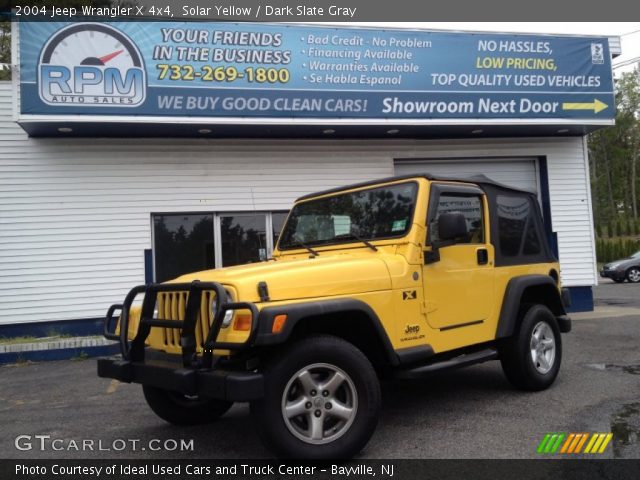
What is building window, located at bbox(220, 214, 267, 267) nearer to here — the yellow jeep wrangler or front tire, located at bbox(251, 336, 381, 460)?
Result: the yellow jeep wrangler

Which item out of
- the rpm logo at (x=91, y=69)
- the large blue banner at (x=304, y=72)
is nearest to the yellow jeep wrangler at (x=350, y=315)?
the large blue banner at (x=304, y=72)

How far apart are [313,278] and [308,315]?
362mm

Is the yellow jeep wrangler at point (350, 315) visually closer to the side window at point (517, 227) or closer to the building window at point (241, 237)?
the side window at point (517, 227)

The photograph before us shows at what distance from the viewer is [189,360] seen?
12.3ft

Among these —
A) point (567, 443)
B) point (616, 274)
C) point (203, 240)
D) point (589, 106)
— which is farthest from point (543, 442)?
point (616, 274)

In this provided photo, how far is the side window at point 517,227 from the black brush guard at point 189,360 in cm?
308

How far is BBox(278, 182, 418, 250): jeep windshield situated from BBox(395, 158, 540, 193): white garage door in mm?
6303

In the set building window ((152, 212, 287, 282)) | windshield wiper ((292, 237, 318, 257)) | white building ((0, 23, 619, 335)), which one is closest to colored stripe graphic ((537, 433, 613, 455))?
windshield wiper ((292, 237, 318, 257))

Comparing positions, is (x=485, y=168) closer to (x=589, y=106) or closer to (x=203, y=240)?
(x=589, y=106)

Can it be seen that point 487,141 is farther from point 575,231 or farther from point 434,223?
point 434,223

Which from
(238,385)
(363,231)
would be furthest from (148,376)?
(363,231)

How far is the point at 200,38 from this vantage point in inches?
384

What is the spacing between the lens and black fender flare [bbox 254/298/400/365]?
11.5ft

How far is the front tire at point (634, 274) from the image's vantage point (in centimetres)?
2153
